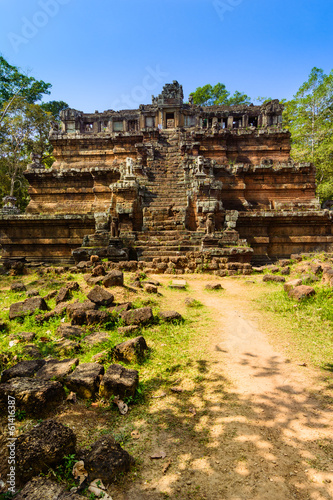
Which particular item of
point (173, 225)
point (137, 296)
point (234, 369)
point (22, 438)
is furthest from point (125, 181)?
point (22, 438)

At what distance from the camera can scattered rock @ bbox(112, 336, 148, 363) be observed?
151 inches

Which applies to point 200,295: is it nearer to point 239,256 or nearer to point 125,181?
point 239,256

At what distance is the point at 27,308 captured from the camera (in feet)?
19.1

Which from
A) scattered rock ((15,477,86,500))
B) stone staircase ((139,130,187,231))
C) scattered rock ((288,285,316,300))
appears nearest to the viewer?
scattered rock ((15,477,86,500))

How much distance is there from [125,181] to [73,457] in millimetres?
10592

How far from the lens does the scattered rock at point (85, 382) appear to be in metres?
3.07

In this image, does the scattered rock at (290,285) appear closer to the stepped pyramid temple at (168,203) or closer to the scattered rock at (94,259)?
the stepped pyramid temple at (168,203)

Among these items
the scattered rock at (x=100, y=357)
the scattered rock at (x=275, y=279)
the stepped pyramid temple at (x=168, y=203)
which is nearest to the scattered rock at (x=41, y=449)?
the scattered rock at (x=100, y=357)

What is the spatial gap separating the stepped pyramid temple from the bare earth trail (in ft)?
20.3

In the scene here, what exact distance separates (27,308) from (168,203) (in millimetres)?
8221

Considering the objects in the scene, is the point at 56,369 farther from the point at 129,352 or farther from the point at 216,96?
the point at 216,96

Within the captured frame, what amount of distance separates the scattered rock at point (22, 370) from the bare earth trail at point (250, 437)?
1783 millimetres

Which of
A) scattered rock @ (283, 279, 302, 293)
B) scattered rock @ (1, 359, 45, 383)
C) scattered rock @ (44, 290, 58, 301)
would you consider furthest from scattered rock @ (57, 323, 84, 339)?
scattered rock @ (283, 279, 302, 293)

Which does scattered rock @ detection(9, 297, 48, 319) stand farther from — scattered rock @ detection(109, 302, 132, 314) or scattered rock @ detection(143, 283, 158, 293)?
scattered rock @ detection(143, 283, 158, 293)
